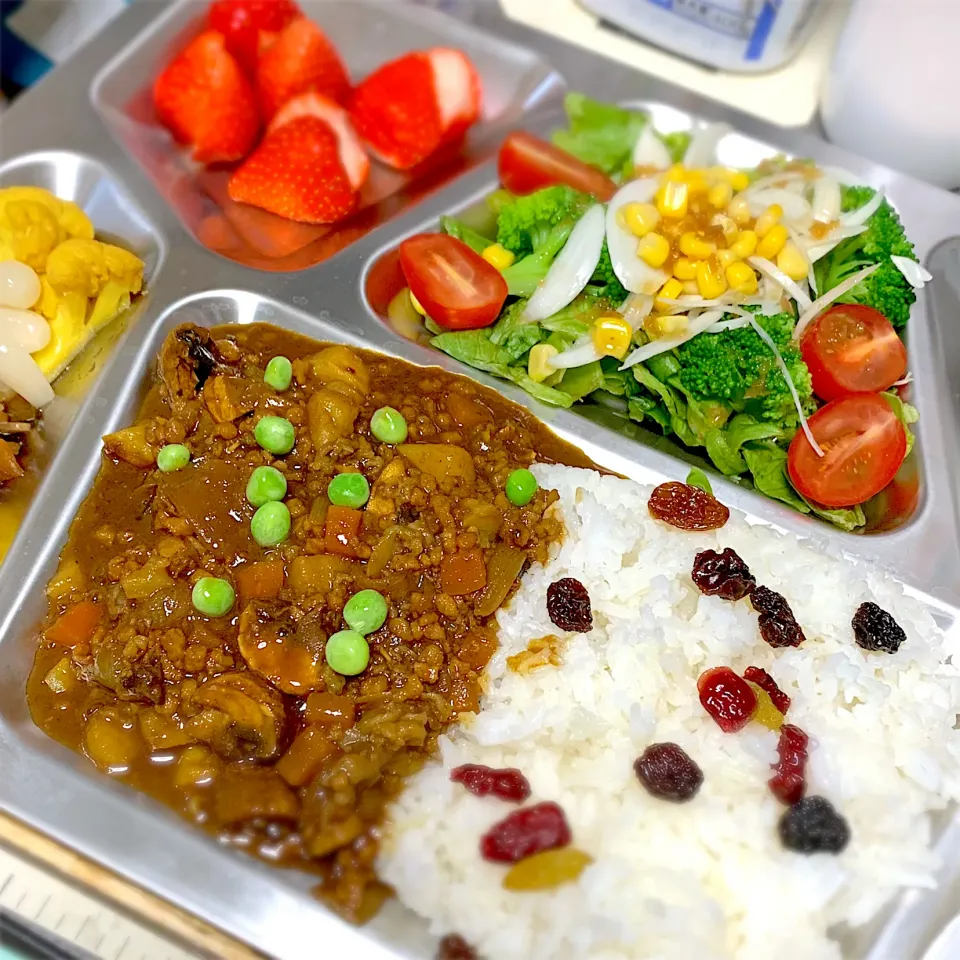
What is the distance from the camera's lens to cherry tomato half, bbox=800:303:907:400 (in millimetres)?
2531

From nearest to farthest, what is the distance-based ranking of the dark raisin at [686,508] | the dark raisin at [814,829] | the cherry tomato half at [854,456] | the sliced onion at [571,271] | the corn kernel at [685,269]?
1. the dark raisin at [814,829]
2. the dark raisin at [686,508]
3. the cherry tomato half at [854,456]
4. the corn kernel at [685,269]
5. the sliced onion at [571,271]

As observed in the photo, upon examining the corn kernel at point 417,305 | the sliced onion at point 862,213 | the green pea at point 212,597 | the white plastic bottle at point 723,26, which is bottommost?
the green pea at point 212,597

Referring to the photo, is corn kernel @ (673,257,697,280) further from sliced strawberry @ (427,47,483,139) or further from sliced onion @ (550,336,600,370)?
sliced strawberry @ (427,47,483,139)

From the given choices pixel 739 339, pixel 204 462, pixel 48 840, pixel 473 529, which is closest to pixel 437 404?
pixel 473 529

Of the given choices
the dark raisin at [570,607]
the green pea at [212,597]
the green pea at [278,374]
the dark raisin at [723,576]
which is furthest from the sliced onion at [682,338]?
the green pea at [212,597]

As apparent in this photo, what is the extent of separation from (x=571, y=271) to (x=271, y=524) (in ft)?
4.14

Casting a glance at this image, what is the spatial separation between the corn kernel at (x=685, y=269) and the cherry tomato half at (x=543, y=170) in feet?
1.61

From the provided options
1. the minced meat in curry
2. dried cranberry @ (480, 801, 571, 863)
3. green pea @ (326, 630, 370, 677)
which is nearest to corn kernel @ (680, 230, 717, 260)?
the minced meat in curry

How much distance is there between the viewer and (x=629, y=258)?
2.57 meters

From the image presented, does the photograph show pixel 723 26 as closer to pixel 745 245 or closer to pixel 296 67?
pixel 745 245

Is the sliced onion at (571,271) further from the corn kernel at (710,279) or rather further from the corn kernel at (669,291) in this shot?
the corn kernel at (710,279)

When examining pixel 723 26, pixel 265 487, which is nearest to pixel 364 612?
pixel 265 487

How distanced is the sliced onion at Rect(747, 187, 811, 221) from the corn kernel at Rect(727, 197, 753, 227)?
56 mm

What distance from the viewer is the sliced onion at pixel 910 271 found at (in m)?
2.61
